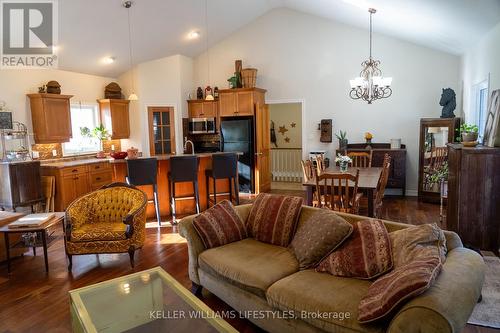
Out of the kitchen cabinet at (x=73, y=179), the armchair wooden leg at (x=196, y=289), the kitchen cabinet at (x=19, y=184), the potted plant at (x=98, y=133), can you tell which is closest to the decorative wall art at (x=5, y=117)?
the kitchen cabinet at (x=19, y=184)

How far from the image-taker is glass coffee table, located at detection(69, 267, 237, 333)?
2154 millimetres

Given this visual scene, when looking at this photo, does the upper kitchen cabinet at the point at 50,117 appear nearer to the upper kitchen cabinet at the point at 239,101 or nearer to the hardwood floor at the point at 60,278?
the hardwood floor at the point at 60,278

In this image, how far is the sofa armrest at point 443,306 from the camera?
1550mm

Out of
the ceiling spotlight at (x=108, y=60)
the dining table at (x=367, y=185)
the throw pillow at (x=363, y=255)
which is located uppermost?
the ceiling spotlight at (x=108, y=60)

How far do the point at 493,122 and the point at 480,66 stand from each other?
1252 mm

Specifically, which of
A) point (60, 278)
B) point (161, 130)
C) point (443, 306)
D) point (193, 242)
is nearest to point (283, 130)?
point (161, 130)

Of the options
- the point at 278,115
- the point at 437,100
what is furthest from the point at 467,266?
the point at 278,115

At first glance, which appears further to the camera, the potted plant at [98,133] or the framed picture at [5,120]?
the potted plant at [98,133]

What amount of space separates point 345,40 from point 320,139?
203cm

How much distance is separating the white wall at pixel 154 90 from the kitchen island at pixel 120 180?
155 centimetres

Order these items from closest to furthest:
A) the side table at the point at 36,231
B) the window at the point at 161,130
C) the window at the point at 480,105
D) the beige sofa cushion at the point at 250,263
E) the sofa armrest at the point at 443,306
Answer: the sofa armrest at the point at 443,306 < the beige sofa cushion at the point at 250,263 < the side table at the point at 36,231 < the window at the point at 480,105 < the window at the point at 161,130

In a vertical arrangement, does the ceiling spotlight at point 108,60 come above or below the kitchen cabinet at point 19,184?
above

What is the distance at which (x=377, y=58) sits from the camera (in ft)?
22.1

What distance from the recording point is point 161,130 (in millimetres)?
7820
